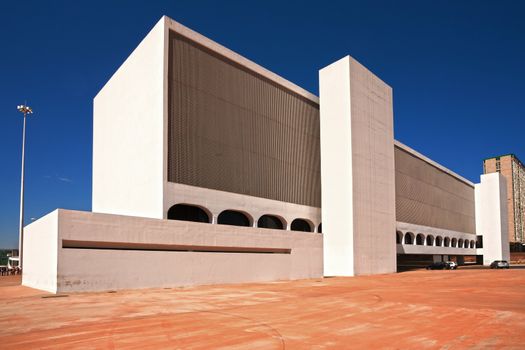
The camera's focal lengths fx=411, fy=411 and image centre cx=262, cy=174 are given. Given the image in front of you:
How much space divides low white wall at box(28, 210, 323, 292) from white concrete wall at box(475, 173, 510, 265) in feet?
203

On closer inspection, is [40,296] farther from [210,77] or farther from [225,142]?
[210,77]

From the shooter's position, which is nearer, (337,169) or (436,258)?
(337,169)

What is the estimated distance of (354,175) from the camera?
3897 centimetres

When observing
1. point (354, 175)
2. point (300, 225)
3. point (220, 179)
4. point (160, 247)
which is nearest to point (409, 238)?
point (354, 175)

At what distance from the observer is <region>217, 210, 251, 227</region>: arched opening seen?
108 ft

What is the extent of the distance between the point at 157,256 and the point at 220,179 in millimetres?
9464

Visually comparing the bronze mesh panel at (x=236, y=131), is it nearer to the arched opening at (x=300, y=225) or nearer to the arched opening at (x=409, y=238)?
the arched opening at (x=300, y=225)

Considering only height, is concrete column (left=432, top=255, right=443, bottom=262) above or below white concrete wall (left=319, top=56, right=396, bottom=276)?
below

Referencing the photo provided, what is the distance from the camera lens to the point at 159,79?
29156mm

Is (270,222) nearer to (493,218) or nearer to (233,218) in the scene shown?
(233,218)

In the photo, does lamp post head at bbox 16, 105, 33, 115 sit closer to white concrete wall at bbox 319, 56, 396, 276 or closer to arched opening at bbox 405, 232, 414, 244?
white concrete wall at bbox 319, 56, 396, 276

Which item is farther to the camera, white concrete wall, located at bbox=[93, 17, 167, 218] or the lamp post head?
the lamp post head

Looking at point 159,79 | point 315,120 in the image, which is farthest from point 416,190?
point 159,79

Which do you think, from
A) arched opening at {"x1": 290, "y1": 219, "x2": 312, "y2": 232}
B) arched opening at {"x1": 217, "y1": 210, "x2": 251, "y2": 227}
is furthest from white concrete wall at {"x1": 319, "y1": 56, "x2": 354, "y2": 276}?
arched opening at {"x1": 217, "y1": 210, "x2": 251, "y2": 227}
